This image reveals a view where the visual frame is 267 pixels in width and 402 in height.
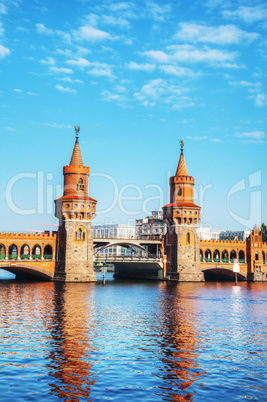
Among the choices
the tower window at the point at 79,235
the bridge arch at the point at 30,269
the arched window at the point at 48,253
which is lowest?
the bridge arch at the point at 30,269

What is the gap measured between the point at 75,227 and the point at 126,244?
25.1 meters

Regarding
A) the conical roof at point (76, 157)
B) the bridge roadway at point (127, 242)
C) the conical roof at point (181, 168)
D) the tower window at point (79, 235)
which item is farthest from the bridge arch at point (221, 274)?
the conical roof at point (76, 157)

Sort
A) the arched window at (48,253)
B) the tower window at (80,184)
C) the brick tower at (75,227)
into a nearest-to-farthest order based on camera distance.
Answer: the brick tower at (75,227) < the arched window at (48,253) < the tower window at (80,184)

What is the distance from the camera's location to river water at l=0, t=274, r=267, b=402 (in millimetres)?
24297

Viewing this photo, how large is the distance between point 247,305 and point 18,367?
4136 centimetres

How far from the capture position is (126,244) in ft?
401

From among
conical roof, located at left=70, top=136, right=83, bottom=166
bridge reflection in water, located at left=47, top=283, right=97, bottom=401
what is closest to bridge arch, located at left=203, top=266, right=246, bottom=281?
conical roof, located at left=70, top=136, right=83, bottom=166

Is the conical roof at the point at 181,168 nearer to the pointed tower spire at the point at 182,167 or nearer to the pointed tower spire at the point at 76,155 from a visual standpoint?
the pointed tower spire at the point at 182,167

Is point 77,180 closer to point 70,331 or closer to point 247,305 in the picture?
point 247,305

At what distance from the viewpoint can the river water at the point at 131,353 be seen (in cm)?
2430

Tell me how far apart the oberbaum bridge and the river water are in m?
39.8

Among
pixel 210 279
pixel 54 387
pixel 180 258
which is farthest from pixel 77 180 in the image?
pixel 54 387

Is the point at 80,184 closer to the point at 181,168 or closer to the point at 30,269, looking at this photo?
the point at 30,269

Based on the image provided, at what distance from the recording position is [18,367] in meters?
28.0
